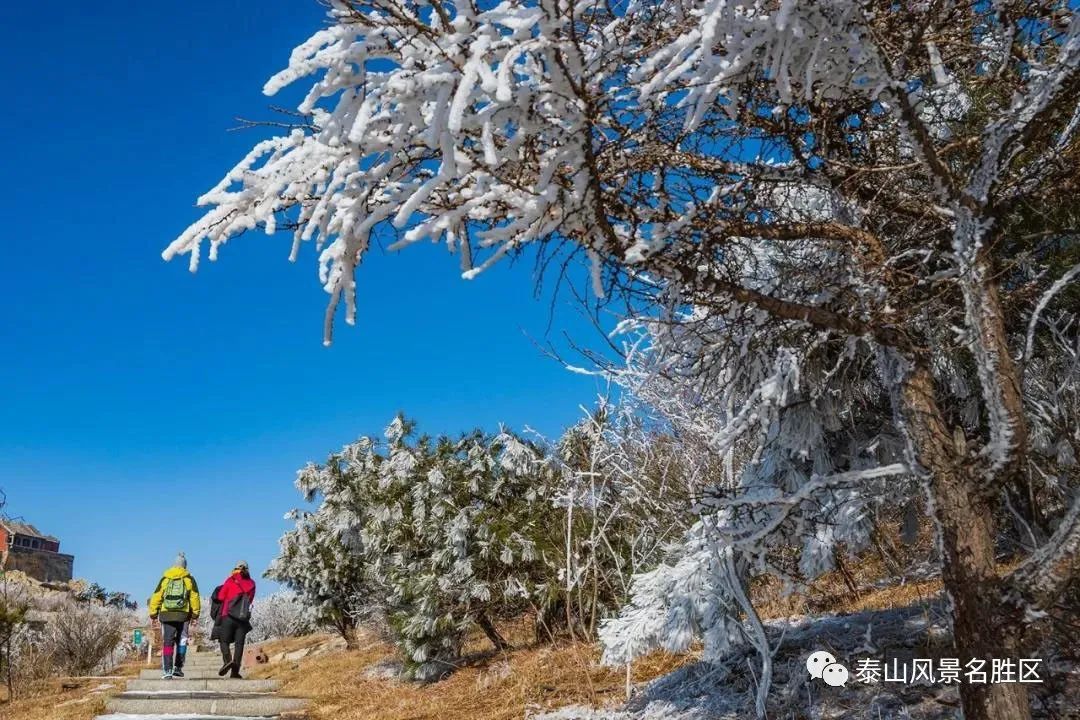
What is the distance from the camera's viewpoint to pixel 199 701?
1024 centimetres

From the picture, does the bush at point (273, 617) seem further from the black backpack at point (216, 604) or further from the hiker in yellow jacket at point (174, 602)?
the hiker in yellow jacket at point (174, 602)

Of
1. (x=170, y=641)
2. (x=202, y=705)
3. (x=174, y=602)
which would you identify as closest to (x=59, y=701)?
(x=170, y=641)

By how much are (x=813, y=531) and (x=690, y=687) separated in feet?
6.95

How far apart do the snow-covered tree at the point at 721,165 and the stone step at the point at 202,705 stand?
28.5 feet

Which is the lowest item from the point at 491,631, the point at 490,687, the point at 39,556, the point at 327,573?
the point at 490,687

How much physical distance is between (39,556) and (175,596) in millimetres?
53827

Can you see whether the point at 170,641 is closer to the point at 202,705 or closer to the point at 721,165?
the point at 202,705

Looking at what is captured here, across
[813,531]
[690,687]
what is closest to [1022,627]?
[813,531]

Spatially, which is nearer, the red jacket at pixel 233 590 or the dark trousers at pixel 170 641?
the dark trousers at pixel 170 641

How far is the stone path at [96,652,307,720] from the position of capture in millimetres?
10039

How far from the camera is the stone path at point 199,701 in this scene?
10.0 metres

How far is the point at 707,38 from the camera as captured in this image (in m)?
2.71

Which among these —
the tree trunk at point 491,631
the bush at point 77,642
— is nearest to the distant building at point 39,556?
the bush at point 77,642

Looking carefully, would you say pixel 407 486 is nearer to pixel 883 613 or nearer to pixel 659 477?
pixel 659 477
